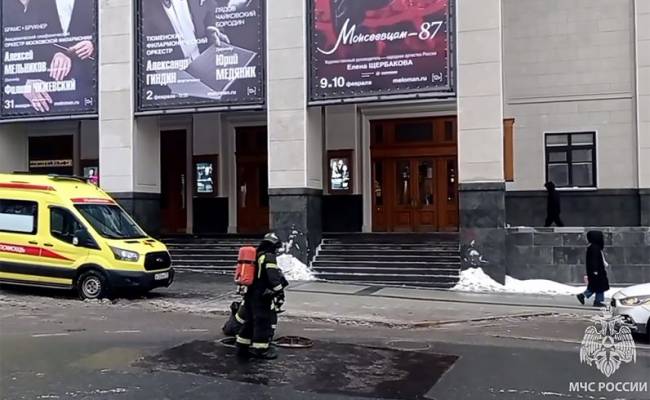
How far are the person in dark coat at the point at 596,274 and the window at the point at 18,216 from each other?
11.2 meters

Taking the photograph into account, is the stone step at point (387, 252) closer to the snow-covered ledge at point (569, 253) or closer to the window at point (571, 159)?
the snow-covered ledge at point (569, 253)

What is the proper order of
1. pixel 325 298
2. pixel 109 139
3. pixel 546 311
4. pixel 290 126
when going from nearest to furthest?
1. pixel 546 311
2. pixel 325 298
3. pixel 290 126
4. pixel 109 139

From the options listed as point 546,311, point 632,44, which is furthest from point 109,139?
point 632,44

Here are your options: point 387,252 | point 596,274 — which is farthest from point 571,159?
point 596,274

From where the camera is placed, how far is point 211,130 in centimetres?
2367

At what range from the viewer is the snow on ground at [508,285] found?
1607 cm

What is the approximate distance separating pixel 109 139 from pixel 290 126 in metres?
5.60


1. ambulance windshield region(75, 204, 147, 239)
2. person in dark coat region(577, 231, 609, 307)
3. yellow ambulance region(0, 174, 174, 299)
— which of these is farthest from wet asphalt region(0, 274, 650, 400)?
ambulance windshield region(75, 204, 147, 239)

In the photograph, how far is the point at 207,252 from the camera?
19625mm

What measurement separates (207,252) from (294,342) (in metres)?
10.9

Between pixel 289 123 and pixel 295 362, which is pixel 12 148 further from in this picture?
pixel 295 362

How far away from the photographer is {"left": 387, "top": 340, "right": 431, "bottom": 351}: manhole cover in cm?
912

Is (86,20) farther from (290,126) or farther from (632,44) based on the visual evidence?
(632,44)

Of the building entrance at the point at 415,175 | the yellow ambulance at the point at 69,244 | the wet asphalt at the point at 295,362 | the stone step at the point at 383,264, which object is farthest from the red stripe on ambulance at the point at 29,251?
the building entrance at the point at 415,175
